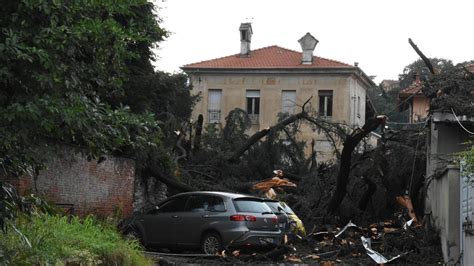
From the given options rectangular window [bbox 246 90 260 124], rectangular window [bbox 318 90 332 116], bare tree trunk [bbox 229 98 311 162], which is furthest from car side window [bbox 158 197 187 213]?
rectangular window [bbox 318 90 332 116]

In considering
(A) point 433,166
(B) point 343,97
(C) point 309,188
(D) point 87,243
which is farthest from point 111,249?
(B) point 343,97

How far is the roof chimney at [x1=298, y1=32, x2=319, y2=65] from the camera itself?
169ft

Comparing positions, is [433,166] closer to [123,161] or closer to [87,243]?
[123,161]

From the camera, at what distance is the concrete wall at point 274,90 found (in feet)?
165

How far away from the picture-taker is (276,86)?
51.3 meters

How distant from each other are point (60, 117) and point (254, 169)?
22188 millimetres

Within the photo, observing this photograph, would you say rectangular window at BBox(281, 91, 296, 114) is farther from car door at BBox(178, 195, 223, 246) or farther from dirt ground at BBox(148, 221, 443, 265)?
car door at BBox(178, 195, 223, 246)

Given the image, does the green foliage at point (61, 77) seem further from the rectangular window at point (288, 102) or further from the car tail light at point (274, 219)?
the rectangular window at point (288, 102)

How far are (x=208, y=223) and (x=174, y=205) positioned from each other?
1574 millimetres

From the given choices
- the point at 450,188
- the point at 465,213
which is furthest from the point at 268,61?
the point at 465,213

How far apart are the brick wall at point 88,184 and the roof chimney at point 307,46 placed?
3131 cm

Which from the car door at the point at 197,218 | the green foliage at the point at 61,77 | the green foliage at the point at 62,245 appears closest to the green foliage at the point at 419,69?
the car door at the point at 197,218

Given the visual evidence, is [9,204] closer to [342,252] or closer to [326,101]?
[342,252]

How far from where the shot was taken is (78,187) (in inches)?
747
